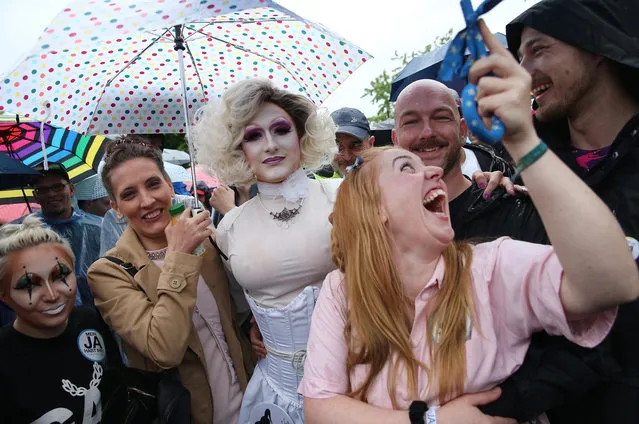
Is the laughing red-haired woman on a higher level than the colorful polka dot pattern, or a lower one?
lower

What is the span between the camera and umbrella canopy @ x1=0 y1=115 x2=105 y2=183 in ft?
14.3

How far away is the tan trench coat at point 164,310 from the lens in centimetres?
207

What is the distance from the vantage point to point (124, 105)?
3.06 metres

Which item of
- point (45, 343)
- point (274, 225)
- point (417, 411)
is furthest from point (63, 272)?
point (417, 411)

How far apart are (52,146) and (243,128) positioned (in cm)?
388

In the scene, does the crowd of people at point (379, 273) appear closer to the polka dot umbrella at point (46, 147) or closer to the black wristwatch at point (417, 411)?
the black wristwatch at point (417, 411)

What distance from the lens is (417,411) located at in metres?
1.34

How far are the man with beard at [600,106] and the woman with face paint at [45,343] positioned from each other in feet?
6.35

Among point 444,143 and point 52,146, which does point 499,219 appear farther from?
point 52,146

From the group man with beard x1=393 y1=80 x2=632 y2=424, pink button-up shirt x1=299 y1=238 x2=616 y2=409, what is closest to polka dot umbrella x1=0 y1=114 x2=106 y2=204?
man with beard x1=393 y1=80 x2=632 y2=424

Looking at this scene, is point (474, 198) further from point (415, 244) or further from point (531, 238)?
point (415, 244)

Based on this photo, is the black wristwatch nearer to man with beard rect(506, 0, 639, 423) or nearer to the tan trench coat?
man with beard rect(506, 0, 639, 423)

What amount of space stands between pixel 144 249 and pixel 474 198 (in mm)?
1702

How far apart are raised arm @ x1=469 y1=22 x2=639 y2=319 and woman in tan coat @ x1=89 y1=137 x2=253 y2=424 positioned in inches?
62.1
